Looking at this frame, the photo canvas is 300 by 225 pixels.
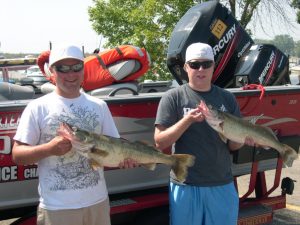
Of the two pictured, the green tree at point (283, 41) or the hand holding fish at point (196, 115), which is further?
the green tree at point (283, 41)

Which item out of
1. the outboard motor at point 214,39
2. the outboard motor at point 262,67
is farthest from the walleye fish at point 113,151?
the outboard motor at point 262,67

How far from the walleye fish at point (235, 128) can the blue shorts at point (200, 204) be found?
0.40 m

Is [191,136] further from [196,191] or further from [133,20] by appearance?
[133,20]

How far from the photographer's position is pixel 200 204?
3.22 m

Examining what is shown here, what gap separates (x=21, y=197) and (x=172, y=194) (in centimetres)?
113

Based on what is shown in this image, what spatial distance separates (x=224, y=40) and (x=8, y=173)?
114 inches

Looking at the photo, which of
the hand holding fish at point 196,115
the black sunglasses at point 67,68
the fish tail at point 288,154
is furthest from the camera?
the fish tail at point 288,154

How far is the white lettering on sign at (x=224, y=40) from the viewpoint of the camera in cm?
510

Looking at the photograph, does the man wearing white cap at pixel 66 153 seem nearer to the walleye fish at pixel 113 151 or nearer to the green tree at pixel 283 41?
the walleye fish at pixel 113 151

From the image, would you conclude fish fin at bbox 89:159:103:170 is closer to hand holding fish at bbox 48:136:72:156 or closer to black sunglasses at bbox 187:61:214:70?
hand holding fish at bbox 48:136:72:156

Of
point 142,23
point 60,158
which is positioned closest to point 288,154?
point 60,158

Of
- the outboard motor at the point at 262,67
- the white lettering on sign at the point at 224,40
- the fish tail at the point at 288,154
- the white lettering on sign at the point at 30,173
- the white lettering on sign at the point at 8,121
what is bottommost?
the white lettering on sign at the point at 30,173

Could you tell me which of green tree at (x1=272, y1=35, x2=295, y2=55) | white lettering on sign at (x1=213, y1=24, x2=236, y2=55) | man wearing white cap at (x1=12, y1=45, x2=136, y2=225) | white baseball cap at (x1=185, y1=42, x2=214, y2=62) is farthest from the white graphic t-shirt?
green tree at (x1=272, y1=35, x2=295, y2=55)

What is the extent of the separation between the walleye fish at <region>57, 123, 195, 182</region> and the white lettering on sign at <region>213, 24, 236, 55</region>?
2290 mm
